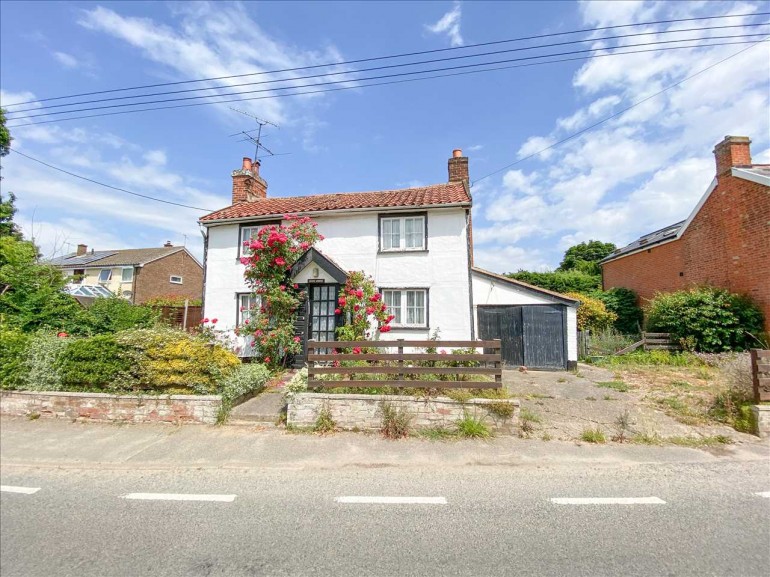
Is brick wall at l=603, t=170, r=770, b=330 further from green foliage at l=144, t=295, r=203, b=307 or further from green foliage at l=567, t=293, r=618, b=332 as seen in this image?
green foliage at l=144, t=295, r=203, b=307

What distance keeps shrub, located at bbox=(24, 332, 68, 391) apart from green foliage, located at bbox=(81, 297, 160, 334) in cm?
351

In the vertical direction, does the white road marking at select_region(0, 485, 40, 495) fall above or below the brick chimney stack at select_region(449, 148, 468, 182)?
below

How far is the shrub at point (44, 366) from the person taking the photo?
24.7ft

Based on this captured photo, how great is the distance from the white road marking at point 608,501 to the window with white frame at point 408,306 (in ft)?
25.9

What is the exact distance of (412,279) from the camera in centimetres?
1195

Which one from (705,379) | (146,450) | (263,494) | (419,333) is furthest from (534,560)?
(705,379)

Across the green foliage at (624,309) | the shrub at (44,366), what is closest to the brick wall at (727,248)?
the green foliage at (624,309)

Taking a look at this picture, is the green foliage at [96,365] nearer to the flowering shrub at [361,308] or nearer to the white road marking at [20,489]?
the white road marking at [20,489]

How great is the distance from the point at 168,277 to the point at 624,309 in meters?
35.8

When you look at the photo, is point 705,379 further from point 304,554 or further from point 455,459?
point 304,554

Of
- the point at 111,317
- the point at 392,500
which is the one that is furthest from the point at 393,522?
the point at 111,317

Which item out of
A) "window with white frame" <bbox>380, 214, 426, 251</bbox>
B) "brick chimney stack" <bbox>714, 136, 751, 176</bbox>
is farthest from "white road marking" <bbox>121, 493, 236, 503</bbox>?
"brick chimney stack" <bbox>714, 136, 751, 176</bbox>

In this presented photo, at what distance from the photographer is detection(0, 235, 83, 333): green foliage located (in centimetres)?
1082

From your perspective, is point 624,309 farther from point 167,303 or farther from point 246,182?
point 167,303
